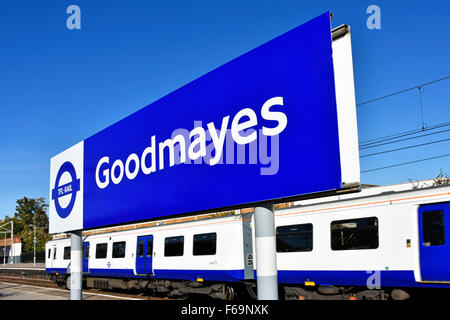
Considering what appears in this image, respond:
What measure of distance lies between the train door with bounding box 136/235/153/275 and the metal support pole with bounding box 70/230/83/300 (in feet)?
34.7

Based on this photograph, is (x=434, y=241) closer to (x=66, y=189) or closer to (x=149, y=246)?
(x=66, y=189)

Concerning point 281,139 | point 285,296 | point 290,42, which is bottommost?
point 285,296

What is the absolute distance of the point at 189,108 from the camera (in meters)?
5.98

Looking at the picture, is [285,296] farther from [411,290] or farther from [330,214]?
[411,290]

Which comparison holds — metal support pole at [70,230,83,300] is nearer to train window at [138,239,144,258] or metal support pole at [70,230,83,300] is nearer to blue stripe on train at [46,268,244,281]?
blue stripe on train at [46,268,244,281]

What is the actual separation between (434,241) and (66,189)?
8.40 meters

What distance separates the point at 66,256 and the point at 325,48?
26.2 meters

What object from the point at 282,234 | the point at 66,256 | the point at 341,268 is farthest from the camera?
the point at 66,256

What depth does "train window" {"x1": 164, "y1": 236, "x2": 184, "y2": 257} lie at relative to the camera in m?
18.2

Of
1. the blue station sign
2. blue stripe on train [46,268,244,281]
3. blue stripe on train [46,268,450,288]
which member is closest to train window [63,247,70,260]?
blue stripe on train [46,268,244,281]

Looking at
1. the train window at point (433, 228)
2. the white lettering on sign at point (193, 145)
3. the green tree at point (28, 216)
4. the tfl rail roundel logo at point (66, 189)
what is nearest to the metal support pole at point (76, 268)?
the tfl rail roundel logo at point (66, 189)
